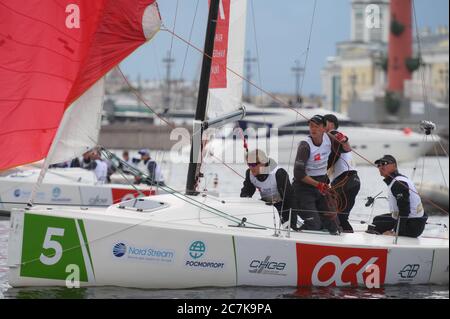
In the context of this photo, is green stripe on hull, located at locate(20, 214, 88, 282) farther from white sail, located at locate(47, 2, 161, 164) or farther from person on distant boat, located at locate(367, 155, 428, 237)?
person on distant boat, located at locate(367, 155, 428, 237)

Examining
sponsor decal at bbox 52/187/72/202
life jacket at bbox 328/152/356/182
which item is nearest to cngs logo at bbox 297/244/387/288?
life jacket at bbox 328/152/356/182

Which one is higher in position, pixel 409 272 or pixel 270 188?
pixel 270 188

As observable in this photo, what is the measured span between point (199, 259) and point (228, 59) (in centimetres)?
462

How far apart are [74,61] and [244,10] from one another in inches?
161

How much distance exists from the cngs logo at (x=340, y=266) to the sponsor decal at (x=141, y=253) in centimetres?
159

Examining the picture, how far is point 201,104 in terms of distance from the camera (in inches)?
530

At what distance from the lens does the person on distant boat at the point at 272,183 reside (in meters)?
12.8

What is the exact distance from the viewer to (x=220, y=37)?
15719 millimetres

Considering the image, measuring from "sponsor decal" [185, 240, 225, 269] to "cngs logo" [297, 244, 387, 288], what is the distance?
1027mm

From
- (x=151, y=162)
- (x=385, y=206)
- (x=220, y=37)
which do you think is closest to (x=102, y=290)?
(x=220, y=37)

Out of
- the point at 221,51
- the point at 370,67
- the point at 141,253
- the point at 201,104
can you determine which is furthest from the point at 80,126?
the point at 370,67

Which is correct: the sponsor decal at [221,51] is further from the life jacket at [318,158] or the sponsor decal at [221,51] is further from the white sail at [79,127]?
the white sail at [79,127]

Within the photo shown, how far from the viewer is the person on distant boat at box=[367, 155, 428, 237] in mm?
12820

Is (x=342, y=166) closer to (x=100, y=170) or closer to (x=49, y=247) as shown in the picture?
(x=49, y=247)
